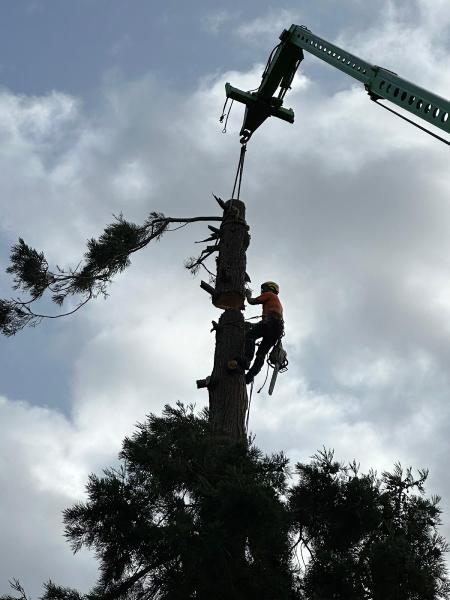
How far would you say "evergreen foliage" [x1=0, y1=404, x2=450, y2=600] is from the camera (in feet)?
14.7

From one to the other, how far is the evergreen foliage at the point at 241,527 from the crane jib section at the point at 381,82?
2.61 metres

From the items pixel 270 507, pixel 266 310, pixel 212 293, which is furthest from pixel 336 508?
pixel 266 310

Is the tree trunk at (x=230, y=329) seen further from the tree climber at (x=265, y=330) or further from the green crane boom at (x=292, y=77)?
the green crane boom at (x=292, y=77)

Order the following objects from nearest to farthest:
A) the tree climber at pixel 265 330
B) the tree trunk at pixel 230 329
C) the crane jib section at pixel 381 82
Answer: the crane jib section at pixel 381 82 < the tree trunk at pixel 230 329 < the tree climber at pixel 265 330

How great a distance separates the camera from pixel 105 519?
495 cm

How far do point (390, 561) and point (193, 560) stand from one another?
1.18m

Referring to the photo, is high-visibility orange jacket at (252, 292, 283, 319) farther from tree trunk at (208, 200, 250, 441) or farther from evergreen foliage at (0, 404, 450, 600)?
evergreen foliage at (0, 404, 450, 600)

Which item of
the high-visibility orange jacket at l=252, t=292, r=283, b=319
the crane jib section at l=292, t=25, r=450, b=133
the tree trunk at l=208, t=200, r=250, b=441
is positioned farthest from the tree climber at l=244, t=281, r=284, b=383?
the crane jib section at l=292, t=25, r=450, b=133

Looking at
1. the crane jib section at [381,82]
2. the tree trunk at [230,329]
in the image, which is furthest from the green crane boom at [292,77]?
the tree trunk at [230,329]

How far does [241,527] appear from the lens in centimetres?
441

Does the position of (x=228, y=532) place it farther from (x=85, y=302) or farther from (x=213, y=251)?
(x=85, y=302)

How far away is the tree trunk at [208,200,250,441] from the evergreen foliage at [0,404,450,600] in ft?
4.10

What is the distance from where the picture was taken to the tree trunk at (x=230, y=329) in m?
6.90

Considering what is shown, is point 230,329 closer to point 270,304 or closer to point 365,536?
point 270,304
